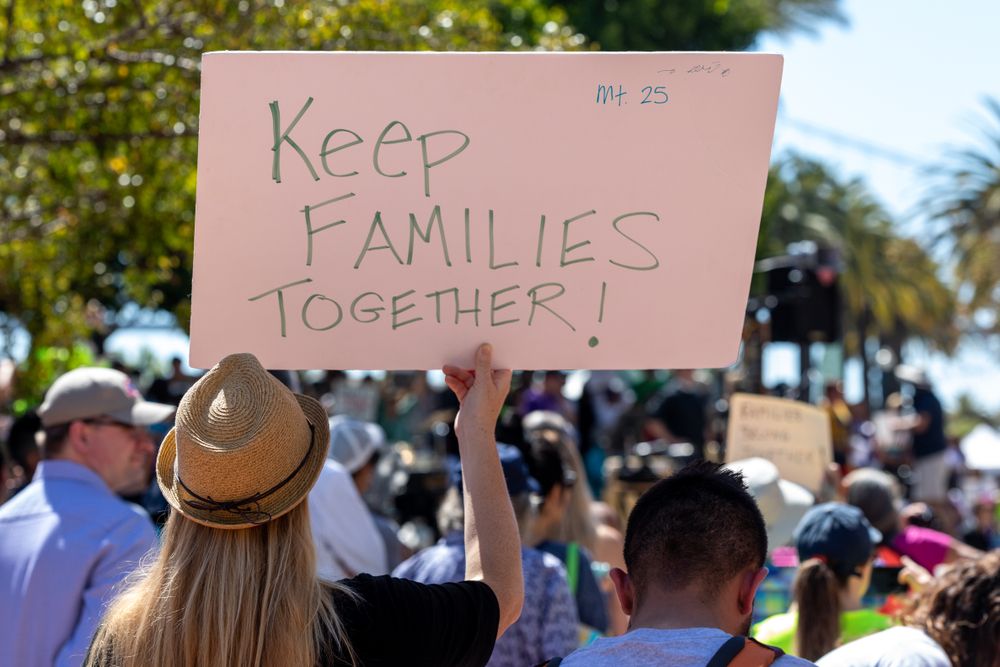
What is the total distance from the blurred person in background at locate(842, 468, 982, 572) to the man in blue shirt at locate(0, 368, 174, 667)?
302cm

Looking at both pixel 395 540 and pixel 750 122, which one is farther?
pixel 395 540

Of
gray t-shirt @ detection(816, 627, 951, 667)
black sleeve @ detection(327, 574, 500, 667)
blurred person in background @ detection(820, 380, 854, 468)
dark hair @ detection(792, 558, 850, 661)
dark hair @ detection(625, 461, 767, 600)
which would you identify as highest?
dark hair @ detection(625, 461, 767, 600)

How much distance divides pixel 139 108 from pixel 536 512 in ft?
15.1

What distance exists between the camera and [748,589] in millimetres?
2098

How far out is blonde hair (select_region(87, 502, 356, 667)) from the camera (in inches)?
77.4

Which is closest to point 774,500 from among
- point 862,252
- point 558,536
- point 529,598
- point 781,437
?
point 558,536

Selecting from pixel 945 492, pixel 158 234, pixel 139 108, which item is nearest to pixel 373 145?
pixel 139 108

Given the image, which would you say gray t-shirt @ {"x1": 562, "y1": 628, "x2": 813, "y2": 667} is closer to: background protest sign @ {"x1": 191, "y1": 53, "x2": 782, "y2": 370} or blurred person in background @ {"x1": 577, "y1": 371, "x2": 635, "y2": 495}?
background protest sign @ {"x1": 191, "y1": 53, "x2": 782, "y2": 370}

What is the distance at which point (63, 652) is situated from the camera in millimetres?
3043

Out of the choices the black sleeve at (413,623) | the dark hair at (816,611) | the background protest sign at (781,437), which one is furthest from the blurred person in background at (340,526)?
the black sleeve at (413,623)

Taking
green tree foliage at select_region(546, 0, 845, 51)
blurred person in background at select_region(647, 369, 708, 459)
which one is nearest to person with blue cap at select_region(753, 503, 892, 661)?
blurred person in background at select_region(647, 369, 708, 459)

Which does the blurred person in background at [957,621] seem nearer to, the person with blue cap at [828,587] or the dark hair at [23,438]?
the person with blue cap at [828,587]

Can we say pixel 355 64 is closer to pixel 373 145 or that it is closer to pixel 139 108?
pixel 373 145

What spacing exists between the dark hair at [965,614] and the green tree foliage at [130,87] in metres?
4.46
